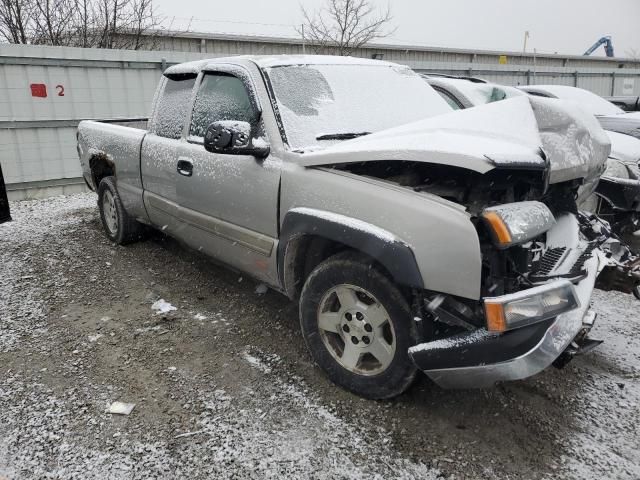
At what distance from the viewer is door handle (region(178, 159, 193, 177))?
3.66 metres

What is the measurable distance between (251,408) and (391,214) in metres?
1.29

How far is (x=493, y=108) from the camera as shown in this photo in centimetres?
267

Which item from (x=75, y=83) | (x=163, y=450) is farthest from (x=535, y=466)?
(x=75, y=83)

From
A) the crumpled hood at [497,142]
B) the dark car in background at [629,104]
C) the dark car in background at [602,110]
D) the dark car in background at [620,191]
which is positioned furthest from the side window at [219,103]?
the dark car in background at [629,104]

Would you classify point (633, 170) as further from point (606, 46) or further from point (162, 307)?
point (606, 46)

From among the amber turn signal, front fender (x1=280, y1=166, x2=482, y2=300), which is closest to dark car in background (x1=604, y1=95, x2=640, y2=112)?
Answer: front fender (x1=280, y1=166, x2=482, y2=300)

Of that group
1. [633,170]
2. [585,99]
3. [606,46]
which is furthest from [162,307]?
[606,46]

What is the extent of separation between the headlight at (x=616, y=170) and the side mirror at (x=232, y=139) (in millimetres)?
3728

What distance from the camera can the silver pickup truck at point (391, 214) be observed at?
84.5 inches

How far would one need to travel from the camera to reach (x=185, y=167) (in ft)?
12.2

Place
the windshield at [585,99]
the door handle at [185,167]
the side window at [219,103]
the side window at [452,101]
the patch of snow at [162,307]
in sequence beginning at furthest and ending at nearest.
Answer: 1. the windshield at [585,99]
2. the side window at [452,101]
3. the patch of snow at [162,307]
4. the door handle at [185,167]
5. the side window at [219,103]

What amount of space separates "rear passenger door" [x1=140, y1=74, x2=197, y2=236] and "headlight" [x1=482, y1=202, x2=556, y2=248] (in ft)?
8.23

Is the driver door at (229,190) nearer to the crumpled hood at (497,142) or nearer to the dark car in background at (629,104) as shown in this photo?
the crumpled hood at (497,142)

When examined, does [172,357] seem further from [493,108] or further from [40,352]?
[493,108]
